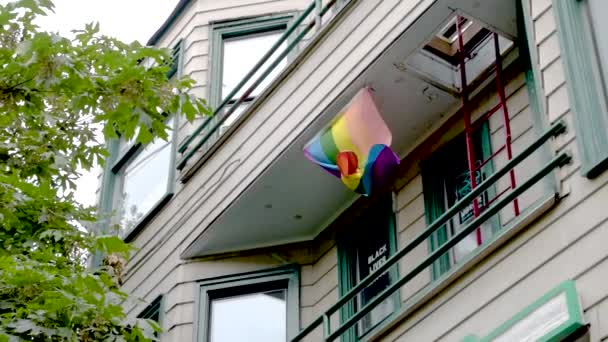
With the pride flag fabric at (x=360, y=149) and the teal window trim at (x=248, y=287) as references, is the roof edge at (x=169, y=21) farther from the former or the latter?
the pride flag fabric at (x=360, y=149)

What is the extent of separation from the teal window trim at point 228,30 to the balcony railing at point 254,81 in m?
0.41

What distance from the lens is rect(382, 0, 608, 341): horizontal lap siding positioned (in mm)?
7859

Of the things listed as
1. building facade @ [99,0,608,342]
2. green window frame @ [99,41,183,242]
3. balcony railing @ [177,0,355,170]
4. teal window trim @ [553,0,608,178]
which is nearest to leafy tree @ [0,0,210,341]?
building facade @ [99,0,608,342]

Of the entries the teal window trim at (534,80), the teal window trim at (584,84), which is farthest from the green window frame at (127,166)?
the teal window trim at (584,84)

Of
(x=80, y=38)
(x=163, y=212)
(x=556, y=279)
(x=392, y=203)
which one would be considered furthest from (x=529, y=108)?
(x=163, y=212)

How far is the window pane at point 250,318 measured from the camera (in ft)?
41.6

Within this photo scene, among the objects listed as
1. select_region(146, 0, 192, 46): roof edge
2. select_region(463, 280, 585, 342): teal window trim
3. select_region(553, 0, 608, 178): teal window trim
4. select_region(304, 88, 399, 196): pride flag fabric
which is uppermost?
select_region(146, 0, 192, 46): roof edge

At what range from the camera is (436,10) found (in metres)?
10.6

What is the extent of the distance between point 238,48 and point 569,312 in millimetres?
8172

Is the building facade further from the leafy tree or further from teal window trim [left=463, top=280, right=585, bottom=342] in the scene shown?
the leafy tree

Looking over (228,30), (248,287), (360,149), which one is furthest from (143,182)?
(360,149)

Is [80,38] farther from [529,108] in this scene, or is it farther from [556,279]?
[556,279]

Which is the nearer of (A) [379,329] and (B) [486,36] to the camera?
(A) [379,329]

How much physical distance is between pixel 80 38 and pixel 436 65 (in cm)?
323
